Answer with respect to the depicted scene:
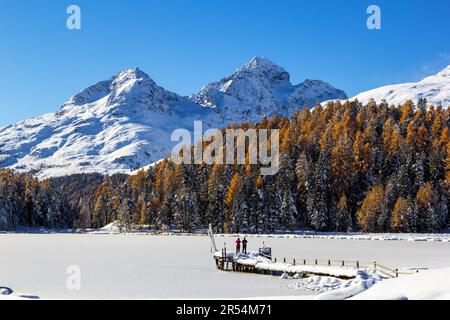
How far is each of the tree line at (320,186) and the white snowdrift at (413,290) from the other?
92171 millimetres

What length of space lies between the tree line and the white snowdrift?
92.2 meters

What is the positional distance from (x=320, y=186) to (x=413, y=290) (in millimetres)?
111043

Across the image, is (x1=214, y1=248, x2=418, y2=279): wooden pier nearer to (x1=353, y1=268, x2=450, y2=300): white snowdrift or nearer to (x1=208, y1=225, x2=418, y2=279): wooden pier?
(x1=208, y1=225, x2=418, y2=279): wooden pier

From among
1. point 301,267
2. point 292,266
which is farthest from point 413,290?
point 292,266

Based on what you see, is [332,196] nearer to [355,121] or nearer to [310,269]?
[355,121]

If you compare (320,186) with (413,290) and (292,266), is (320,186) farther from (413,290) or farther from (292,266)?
(413,290)

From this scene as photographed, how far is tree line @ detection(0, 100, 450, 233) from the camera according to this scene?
11844 centimetres

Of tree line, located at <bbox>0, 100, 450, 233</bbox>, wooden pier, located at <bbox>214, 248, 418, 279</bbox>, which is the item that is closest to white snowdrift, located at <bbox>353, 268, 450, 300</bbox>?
wooden pier, located at <bbox>214, 248, 418, 279</bbox>

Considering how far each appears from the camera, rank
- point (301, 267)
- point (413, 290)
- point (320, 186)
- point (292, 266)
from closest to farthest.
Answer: point (413, 290) < point (301, 267) < point (292, 266) < point (320, 186)

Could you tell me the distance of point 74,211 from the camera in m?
193

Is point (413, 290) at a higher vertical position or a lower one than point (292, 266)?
higher

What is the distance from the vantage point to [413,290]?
20188 mm
